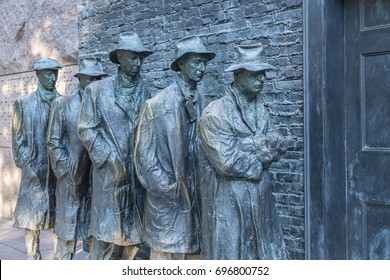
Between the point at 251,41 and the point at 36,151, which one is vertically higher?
the point at 251,41

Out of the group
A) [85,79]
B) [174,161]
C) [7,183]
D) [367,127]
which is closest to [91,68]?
[85,79]

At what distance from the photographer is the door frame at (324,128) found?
544 centimetres

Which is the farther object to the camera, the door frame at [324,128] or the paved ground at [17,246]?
the paved ground at [17,246]

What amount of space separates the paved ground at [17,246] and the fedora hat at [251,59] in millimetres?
3999

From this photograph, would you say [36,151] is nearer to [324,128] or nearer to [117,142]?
[117,142]

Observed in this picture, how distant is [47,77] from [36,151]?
0.78 meters

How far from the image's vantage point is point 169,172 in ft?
15.8

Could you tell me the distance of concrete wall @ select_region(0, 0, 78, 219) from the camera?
29.9 feet

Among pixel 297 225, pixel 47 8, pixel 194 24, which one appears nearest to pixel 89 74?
pixel 194 24

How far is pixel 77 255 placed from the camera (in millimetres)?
7848

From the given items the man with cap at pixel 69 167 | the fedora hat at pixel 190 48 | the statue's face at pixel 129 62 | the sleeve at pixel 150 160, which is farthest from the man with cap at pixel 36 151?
the fedora hat at pixel 190 48

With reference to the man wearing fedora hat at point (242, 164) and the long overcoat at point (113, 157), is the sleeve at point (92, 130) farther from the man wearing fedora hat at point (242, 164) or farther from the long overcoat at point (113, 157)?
the man wearing fedora hat at point (242, 164)

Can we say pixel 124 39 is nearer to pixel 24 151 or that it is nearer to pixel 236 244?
pixel 24 151

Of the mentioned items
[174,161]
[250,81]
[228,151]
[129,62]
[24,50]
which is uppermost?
[24,50]
